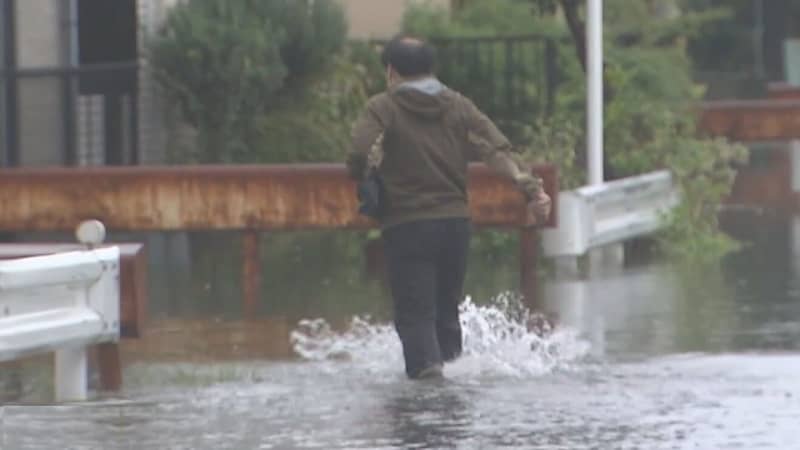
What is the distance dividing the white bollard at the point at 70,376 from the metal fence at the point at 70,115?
22.9 ft

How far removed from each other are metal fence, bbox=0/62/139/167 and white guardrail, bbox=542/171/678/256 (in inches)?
153

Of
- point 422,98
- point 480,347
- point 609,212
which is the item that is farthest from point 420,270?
point 609,212

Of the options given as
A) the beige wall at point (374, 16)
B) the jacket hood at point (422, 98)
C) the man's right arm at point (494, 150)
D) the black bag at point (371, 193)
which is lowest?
the black bag at point (371, 193)

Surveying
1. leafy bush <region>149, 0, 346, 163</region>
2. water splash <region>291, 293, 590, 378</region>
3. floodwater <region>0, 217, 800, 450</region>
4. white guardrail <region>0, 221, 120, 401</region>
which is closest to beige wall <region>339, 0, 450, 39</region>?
leafy bush <region>149, 0, 346, 163</region>

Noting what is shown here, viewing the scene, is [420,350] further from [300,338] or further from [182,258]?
[182,258]

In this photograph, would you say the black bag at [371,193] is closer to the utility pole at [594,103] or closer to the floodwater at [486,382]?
the floodwater at [486,382]

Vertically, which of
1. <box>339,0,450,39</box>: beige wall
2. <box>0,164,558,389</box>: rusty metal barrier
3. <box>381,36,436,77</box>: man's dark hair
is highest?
<box>339,0,450,39</box>: beige wall

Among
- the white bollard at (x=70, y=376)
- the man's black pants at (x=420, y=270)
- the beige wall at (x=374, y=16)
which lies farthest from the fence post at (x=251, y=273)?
the beige wall at (x=374, y=16)

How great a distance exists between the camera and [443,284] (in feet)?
35.3

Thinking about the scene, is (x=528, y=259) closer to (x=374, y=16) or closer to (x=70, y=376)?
(x=70, y=376)

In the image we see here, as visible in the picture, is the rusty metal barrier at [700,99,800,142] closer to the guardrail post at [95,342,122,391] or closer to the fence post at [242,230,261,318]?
the fence post at [242,230,261,318]

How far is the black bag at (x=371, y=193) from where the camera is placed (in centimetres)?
1041

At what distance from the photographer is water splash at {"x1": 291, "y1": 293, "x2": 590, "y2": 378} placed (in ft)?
36.1

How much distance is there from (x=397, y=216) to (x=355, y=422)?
1.54 m
